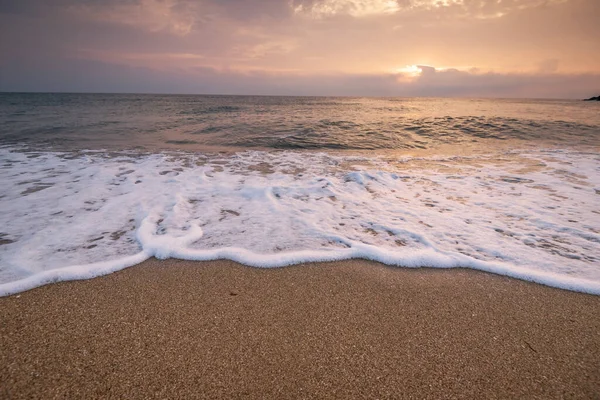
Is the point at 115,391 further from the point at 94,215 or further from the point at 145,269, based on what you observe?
the point at 94,215

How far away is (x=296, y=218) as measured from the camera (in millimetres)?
3807

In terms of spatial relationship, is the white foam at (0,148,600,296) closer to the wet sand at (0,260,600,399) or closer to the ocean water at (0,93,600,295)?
the ocean water at (0,93,600,295)

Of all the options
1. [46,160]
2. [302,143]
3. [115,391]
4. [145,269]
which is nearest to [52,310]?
[145,269]

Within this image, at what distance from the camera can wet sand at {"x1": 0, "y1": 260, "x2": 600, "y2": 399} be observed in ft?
5.09

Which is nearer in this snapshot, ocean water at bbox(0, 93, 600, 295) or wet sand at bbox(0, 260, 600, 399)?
wet sand at bbox(0, 260, 600, 399)

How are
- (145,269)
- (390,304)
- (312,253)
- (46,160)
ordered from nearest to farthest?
(390,304), (145,269), (312,253), (46,160)

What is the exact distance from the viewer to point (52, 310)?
6.85ft

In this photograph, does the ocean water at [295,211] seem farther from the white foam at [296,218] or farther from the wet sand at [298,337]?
the wet sand at [298,337]

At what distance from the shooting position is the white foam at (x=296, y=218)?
9.10 feet

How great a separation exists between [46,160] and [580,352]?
31.1 ft

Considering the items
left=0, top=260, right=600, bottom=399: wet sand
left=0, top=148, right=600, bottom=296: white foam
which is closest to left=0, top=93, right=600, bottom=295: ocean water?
left=0, top=148, right=600, bottom=296: white foam

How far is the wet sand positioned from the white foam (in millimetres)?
333

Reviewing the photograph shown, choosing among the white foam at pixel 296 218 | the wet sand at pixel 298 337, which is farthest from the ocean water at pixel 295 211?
the wet sand at pixel 298 337

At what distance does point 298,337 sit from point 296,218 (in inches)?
80.5
